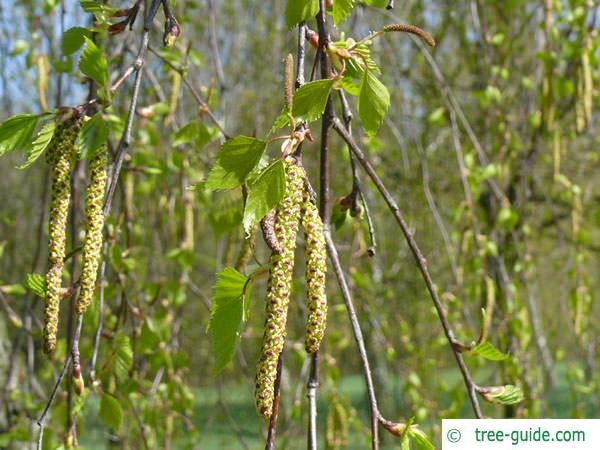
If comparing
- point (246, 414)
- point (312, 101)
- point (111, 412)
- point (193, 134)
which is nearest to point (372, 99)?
point (312, 101)

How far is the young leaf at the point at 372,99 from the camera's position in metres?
0.88

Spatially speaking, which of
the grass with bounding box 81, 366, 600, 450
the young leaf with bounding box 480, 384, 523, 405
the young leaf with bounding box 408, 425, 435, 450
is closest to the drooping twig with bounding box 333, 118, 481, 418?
the young leaf with bounding box 480, 384, 523, 405

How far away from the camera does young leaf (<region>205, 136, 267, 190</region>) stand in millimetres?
828

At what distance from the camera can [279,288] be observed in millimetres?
791

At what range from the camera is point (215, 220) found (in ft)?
4.42

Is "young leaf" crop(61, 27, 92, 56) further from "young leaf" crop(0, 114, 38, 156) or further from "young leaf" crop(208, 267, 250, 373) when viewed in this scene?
"young leaf" crop(208, 267, 250, 373)

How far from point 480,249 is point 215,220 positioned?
159 centimetres

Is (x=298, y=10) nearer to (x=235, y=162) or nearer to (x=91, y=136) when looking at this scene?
(x=235, y=162)

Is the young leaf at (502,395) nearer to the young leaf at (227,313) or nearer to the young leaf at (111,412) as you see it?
the young leaf at (227,313)

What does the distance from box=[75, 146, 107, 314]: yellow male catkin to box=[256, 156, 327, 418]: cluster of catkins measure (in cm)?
22

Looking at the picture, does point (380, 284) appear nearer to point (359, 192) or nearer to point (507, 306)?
point (507, 306)

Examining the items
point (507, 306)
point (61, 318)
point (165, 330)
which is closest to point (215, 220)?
point (165, 330)

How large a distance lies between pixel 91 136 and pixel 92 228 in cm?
11

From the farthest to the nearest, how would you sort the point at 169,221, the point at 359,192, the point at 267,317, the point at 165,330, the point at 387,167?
the point at 387,167 < the point at 169,221 < the point at 165,330 < the point at 359,192 < the point at 267,317
